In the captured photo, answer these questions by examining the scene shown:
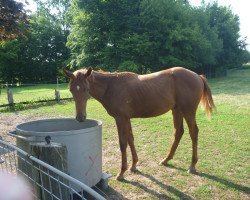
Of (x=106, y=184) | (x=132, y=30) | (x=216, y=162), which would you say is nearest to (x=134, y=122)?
(x=216, y=162)

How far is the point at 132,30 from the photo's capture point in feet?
92.4

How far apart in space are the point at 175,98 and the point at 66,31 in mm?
41297

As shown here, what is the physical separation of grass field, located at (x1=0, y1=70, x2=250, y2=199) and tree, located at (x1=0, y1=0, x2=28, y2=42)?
3643mm

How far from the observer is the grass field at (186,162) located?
448 centimetres

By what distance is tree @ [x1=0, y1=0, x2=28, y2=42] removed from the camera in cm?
777

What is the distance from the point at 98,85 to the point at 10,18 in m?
4.34

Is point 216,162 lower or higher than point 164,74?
lower

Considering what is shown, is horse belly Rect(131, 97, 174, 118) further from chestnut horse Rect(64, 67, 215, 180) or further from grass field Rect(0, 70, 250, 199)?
grass field Rect(0, 70, 250, 199)

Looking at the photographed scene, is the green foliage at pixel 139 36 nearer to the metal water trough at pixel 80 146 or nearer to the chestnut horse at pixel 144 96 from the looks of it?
the chestnut horse at pixel 144 96

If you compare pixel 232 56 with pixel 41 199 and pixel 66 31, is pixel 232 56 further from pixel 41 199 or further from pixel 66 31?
pixel 41 199

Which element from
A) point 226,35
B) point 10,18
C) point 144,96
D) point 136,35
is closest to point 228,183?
point 144,96

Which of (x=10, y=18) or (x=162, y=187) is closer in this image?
(x=162, y=187)

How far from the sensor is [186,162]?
573 centimetres

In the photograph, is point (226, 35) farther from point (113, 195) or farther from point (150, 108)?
point (113, 195)
